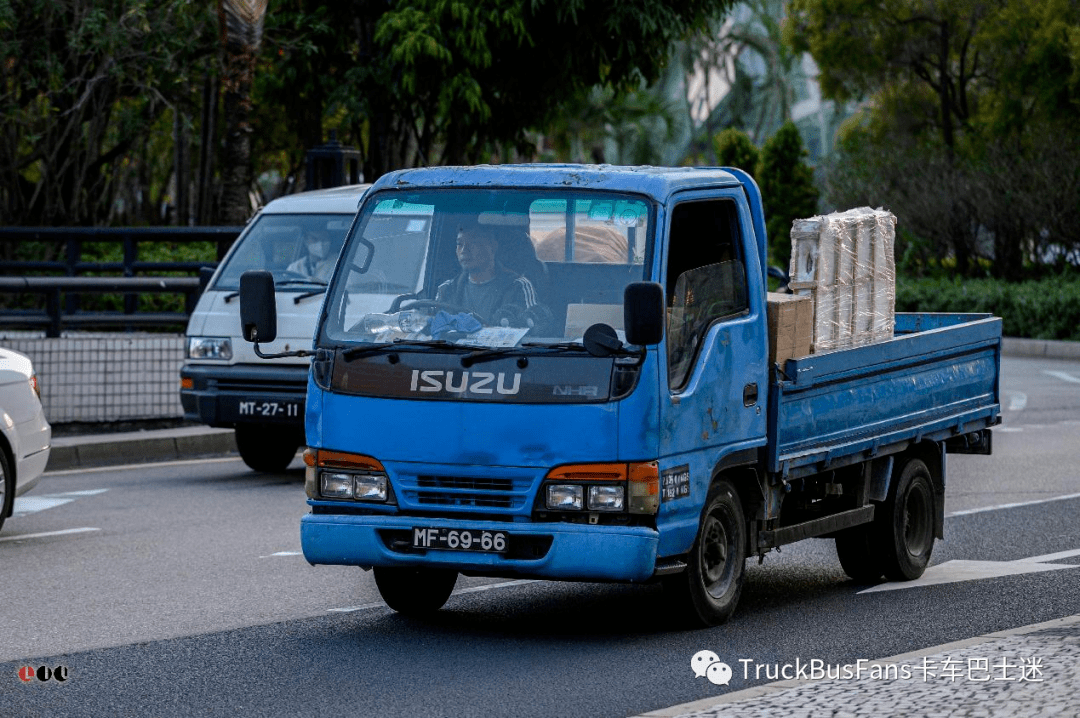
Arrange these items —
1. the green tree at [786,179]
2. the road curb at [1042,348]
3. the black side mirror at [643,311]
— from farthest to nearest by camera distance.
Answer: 1. the green tree at [786,179]
2. the road curb at [1042,348]
3. the black side mirror at [643,311]

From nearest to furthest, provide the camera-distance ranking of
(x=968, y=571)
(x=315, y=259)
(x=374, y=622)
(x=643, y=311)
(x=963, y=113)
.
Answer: (x=643, y=311) → (x=374, y=622) → (x=968, y=571) → (x=315, y=259) → (x=963, y=113)

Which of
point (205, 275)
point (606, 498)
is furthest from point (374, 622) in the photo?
point (205, 275)

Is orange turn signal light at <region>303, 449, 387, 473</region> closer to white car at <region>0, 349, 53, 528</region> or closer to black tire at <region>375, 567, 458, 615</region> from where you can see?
black tire at <region>375, 567, 458, 615</region>

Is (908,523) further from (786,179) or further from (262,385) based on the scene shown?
(786,179)

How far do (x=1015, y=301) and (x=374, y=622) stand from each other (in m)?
23.8

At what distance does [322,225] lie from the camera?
1426cm

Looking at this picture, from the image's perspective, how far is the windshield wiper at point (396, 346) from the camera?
789 centimetres

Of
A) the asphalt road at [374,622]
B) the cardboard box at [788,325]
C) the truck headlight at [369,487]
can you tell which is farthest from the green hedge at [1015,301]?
the truck headlight at [369,487]

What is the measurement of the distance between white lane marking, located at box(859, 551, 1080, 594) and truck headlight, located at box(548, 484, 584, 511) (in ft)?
8.35

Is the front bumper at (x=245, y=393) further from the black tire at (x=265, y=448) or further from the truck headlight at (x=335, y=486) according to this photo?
the truck headlight at (x=335, y=486)

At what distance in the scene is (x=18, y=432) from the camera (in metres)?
11.2

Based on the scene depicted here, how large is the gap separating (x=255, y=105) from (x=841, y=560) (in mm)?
27913

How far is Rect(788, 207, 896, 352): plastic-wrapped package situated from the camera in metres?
9.06

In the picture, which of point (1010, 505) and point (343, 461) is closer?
point (343, 461)
